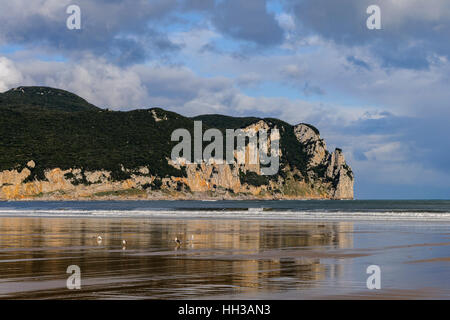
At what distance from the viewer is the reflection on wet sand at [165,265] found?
15.0m

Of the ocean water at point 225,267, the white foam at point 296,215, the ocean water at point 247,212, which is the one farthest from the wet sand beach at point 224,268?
the ocean water at point 247,212

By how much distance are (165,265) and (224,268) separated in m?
2.27

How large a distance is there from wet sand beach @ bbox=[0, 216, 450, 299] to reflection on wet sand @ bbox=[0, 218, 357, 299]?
0.09 feet

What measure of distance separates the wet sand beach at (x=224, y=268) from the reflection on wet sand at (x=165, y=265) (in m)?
0.03

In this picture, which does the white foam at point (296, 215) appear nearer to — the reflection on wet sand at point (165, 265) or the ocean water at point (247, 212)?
the ocean water at point (247, 212)

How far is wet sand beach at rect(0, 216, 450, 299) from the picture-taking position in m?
14.5

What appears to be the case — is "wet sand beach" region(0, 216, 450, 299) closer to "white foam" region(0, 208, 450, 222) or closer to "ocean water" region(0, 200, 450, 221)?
"white foam" region(0, 208, 450, 222)

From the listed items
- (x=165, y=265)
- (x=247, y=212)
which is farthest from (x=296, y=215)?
(x=165, y=265)

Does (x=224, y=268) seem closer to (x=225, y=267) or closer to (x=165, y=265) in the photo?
(x=225, y=267)

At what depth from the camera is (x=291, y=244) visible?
2900cm

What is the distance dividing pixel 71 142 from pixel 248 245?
178m

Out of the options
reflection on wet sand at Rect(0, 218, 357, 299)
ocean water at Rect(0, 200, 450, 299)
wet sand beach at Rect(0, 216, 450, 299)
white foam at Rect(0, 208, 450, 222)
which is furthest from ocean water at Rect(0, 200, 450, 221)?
reflection on wet sand at Rect(0, 218, 357, 299)
